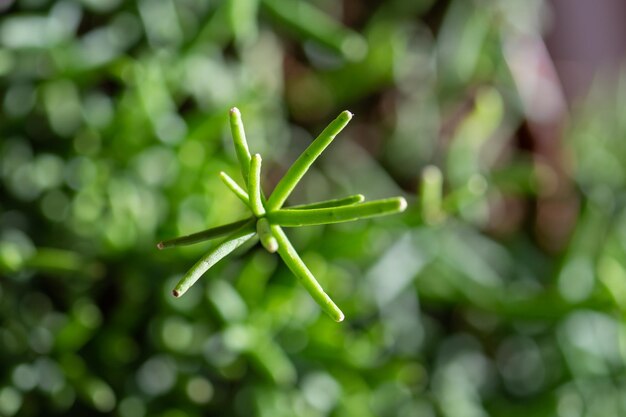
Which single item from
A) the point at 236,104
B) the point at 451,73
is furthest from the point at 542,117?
the point at 236,104

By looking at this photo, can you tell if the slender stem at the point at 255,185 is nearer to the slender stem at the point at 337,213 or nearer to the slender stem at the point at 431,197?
the slender stem at the point at 337,213

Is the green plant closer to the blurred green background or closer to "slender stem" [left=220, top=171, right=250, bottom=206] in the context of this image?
"slender stem" [left=220, top=171, right=250, bottom=206]

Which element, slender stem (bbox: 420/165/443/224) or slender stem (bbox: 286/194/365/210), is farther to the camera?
slender stem (bbox: 420/165/443/224)

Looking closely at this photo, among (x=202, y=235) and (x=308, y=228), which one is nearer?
(x=202, y=235)

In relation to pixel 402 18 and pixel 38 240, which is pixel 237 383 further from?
pixel 402 18

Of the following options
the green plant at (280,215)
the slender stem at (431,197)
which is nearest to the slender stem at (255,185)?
the green plant at (280,215)

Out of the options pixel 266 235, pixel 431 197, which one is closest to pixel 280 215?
pixel 266 235

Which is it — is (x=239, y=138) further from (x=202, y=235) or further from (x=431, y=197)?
(x=431, y=197)

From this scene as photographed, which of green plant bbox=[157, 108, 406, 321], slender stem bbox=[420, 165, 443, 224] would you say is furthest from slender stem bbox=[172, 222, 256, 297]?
slender stem bbox=[420, 165, 443, 224]
